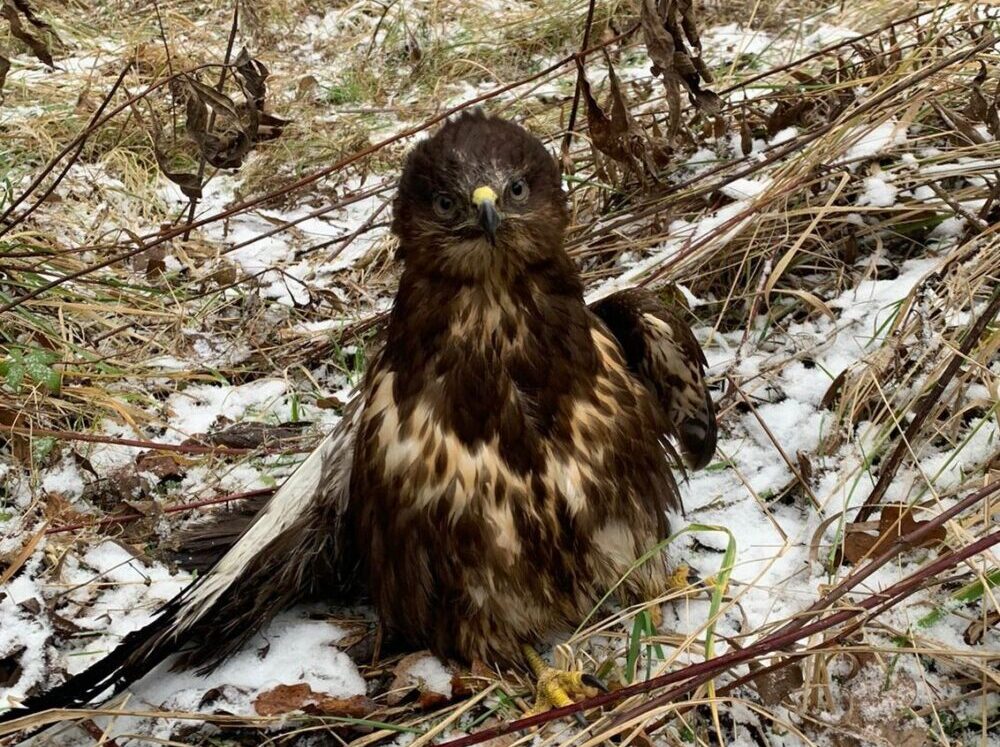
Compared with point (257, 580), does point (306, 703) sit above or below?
below

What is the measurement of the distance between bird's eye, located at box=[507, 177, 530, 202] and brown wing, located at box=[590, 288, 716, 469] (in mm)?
618

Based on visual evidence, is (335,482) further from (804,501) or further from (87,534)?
(804,501)

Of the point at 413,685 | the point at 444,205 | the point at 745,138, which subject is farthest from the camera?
the point at 745,138

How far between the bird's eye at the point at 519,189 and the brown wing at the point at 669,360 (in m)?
0.62

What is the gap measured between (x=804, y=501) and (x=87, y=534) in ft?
6.32

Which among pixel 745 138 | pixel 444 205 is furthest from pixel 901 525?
pixel 745 138

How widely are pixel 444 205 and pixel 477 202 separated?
115 mm

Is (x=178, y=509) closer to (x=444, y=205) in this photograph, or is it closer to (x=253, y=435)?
(x=253, y=435)

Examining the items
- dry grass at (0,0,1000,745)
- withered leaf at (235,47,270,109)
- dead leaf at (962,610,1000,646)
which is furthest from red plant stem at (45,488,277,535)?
dead leaf at (962,610,1000,646)

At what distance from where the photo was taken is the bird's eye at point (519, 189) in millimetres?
1898

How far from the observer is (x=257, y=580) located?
2.13 meters

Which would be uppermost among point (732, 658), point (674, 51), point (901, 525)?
point (674, 51)

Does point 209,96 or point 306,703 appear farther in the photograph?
point 209,96

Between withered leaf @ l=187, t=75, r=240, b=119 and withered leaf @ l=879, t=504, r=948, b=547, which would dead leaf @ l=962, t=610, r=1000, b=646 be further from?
withered leaf @ l=187, t=75, r=240, b=119
